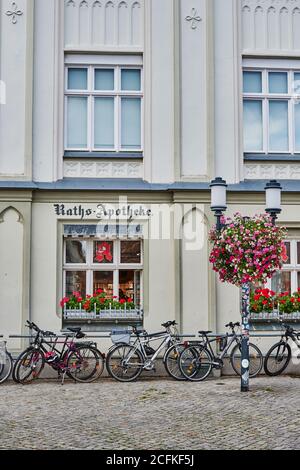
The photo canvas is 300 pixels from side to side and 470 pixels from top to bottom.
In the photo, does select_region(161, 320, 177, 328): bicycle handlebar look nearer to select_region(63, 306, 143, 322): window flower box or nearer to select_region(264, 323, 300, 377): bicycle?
select_region(63, 306, 143, 322): window flower box

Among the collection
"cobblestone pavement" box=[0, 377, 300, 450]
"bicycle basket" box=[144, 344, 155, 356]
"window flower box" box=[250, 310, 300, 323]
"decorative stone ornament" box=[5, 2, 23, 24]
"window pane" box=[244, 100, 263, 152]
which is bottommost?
"cobblestone pavement" box=[0, 377, 300, 450]

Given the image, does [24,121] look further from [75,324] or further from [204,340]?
[204,340]

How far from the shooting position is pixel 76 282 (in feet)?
41.1

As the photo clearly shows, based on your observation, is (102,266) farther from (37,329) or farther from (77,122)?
(77,122)

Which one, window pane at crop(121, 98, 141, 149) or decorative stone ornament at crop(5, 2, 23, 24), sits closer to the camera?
decorative stone ornament at crop(5, 2, 23, 24)

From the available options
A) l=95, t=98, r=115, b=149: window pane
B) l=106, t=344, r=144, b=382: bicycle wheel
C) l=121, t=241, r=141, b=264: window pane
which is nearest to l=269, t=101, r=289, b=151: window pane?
l=95, t=98, r=115, b=149: window pane

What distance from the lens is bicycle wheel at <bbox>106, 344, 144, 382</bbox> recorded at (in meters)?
11.2

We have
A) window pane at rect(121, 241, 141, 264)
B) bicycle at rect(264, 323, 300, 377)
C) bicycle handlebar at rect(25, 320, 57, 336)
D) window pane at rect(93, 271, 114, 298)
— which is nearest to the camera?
bicycle handlebar at rect(25, 320, 57, 336)

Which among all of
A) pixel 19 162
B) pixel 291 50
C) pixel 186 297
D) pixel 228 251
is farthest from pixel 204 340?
pixel 291 50

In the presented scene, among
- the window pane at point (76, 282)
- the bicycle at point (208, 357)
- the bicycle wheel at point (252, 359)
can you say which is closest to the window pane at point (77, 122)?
the window pane at point (76, 282)

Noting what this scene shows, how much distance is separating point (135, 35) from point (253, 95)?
105 inches

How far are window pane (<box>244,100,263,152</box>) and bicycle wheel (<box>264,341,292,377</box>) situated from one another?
4021mm

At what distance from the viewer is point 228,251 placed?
392 inches

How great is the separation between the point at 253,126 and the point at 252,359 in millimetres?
4716
